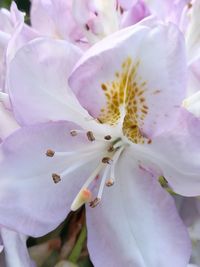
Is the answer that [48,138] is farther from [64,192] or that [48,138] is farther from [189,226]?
[189,226]

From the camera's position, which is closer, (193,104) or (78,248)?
(193,104)

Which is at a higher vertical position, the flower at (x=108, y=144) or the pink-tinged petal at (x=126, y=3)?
the pink-tinged petal at (x=126, y=3)

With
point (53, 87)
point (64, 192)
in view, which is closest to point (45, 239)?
point (64, 192)

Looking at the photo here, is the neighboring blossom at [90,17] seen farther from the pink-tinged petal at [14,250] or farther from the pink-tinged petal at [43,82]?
the pink-tinged petal at [14,250]

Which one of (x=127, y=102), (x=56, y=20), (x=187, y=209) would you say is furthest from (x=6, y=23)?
(x=187, y=209)

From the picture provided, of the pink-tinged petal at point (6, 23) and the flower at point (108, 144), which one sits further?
the pink-tinged petal at point (6, 23)

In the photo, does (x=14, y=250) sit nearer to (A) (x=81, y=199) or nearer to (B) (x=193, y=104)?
(A) (x=81, y=199)

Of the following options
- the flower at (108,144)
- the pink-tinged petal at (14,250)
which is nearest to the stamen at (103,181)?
the flower at (108,144)

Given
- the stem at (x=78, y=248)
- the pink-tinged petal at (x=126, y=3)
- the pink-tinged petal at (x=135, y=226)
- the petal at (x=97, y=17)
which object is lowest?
the stem at (x=78, y=248)
